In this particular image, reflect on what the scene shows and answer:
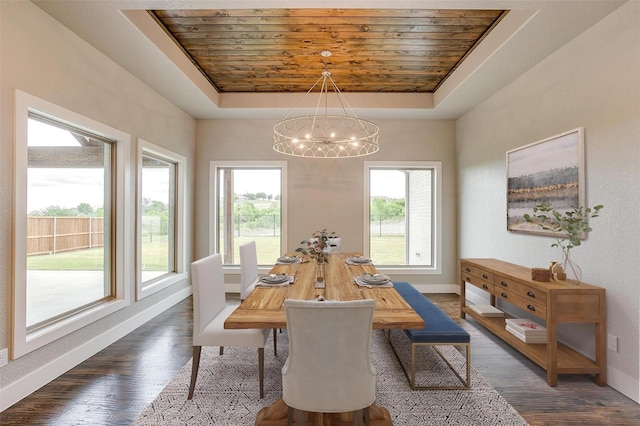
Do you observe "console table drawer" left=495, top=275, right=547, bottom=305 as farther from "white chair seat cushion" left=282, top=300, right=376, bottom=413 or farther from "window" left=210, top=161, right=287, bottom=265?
"window" left=210, top=161, right=287, bottom=265

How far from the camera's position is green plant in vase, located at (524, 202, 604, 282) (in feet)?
8.03

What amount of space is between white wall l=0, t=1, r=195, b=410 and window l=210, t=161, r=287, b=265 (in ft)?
5.16

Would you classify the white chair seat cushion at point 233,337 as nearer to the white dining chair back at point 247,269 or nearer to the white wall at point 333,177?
the white dining chair back at point 247,269

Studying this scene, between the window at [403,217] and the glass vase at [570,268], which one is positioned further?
the window at [403,217]

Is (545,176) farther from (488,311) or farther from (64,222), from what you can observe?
(64,222)

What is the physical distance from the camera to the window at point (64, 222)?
2229 mm

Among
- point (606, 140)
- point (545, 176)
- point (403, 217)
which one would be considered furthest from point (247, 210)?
point (606, 140)

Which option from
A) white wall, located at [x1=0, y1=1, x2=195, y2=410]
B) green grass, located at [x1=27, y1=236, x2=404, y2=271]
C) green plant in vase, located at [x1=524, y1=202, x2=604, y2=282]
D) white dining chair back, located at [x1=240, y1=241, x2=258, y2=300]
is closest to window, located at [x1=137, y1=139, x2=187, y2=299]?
green grass, located at [x1=27, y1=236, x2=404, y2=271]

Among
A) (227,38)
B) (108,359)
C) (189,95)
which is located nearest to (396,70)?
(227,38)

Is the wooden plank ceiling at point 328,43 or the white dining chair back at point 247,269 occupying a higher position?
the wooden plank ceiling at point 328,43

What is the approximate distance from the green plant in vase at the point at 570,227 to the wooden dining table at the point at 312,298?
1522 mm

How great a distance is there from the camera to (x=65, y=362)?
2.55 meters

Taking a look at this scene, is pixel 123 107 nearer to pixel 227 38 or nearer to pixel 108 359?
pixel 227 38

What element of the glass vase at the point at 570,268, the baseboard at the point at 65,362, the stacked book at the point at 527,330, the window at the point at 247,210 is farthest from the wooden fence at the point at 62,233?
the glass vase at the point at 570,268
